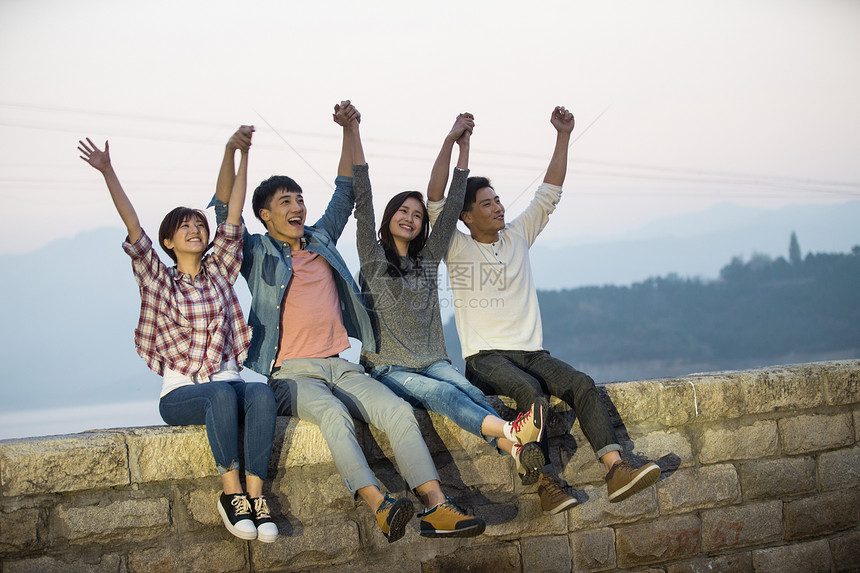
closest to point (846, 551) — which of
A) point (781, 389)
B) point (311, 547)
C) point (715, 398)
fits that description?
point (781, 389)

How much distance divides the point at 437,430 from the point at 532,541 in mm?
656

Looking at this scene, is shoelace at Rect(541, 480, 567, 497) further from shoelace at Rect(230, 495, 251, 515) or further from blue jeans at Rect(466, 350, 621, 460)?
shoelace at Rect(230, 495, 251, 515)

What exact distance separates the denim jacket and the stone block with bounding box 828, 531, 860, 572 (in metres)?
2.58

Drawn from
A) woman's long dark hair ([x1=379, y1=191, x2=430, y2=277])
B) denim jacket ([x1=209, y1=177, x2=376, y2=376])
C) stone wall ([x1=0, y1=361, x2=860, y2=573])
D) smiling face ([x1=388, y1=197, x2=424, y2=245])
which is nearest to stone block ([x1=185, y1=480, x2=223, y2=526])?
stone wall ([x1=0, y1=361, x2=860, y2=573])

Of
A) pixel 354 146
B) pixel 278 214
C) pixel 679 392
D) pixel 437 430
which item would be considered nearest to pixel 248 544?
pixel 437 430

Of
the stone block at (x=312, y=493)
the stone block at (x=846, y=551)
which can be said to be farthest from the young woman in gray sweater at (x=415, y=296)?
the stone block at (x=846, y=551)

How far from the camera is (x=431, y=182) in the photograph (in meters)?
3.79

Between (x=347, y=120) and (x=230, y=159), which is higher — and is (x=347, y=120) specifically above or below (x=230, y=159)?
above

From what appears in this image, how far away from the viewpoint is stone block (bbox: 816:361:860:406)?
12.6 feet

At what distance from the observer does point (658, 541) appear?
3.43 metres

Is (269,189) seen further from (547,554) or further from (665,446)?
(665,446)

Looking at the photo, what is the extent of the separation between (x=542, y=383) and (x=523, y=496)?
1.72 feet

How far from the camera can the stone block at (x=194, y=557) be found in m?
2.73

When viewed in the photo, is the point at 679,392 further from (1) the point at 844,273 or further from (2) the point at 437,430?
(1) the point at 844,273
